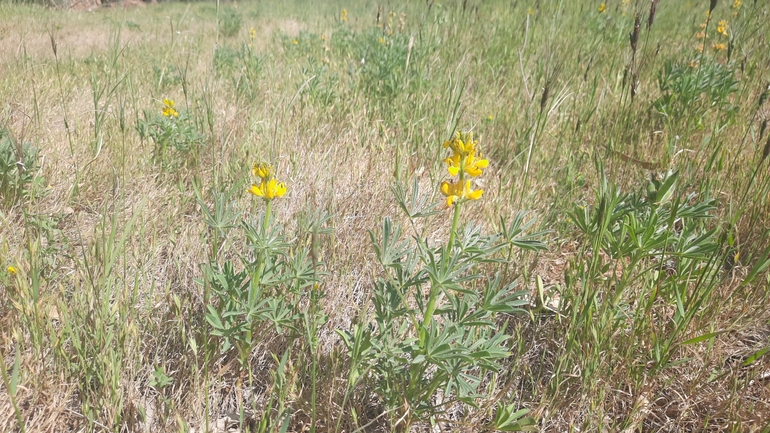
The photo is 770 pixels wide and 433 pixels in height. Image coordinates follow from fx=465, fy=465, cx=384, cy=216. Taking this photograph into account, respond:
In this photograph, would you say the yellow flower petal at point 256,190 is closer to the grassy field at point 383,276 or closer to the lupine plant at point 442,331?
the grassy field at point 383,276

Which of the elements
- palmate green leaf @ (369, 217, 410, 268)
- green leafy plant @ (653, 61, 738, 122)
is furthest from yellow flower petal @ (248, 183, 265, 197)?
green leafy plant @ (653, 61, 738, 122)

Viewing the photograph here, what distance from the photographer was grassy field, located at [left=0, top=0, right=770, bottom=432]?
1.26 m

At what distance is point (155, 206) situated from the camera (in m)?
2.08

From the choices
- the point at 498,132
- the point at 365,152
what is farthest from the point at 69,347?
the point at 498,132

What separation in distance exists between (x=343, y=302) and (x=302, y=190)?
70cm

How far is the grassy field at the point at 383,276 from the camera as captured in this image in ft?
4.12

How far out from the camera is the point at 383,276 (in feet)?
5.81

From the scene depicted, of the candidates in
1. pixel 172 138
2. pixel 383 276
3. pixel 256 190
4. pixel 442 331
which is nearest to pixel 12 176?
pixel 172 138

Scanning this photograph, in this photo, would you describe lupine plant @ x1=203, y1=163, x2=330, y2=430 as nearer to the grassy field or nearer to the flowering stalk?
the grassy field

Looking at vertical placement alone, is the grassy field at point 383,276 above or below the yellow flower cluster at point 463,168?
below

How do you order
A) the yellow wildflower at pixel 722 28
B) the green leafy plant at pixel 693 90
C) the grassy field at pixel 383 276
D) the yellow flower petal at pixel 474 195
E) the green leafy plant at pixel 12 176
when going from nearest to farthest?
A: the yellow flower petal at pixel 474 195
the grassy field at pixel 383 276
the green leafy plant at pixel 12 176
the green leafy plant at pixel 693 90
the yellow wildflower at pixel 722 28

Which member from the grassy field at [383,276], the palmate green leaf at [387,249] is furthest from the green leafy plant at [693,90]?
the palmate green leaf at [387,249]

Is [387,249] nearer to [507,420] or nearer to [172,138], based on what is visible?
[507,420]

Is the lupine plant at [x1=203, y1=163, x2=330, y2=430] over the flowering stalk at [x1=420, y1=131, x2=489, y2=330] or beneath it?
beneath
